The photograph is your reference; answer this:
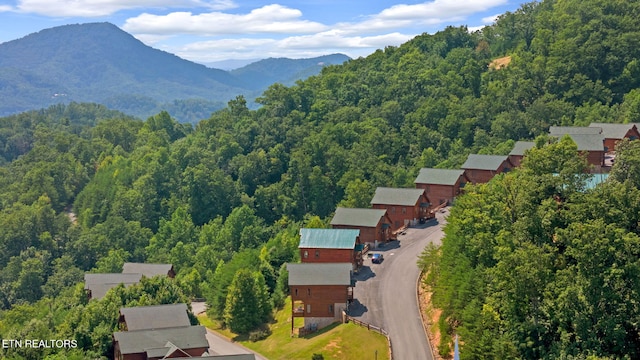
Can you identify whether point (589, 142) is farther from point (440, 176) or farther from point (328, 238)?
point (328, 238)

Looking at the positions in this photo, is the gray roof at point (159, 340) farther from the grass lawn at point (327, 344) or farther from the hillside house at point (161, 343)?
the grass lawn at point (327, 344)

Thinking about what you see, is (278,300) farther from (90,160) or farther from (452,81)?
(90,160)

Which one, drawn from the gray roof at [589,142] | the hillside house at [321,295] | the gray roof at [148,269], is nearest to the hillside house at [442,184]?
the gray roof at [589,142]

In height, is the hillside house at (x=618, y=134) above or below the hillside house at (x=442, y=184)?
above

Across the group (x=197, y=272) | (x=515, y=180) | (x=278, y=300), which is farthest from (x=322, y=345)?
(x=197, y=272)

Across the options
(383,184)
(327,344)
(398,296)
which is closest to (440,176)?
(383,184)

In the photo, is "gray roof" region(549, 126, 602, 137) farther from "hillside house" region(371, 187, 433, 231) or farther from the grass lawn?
the grass lawn
